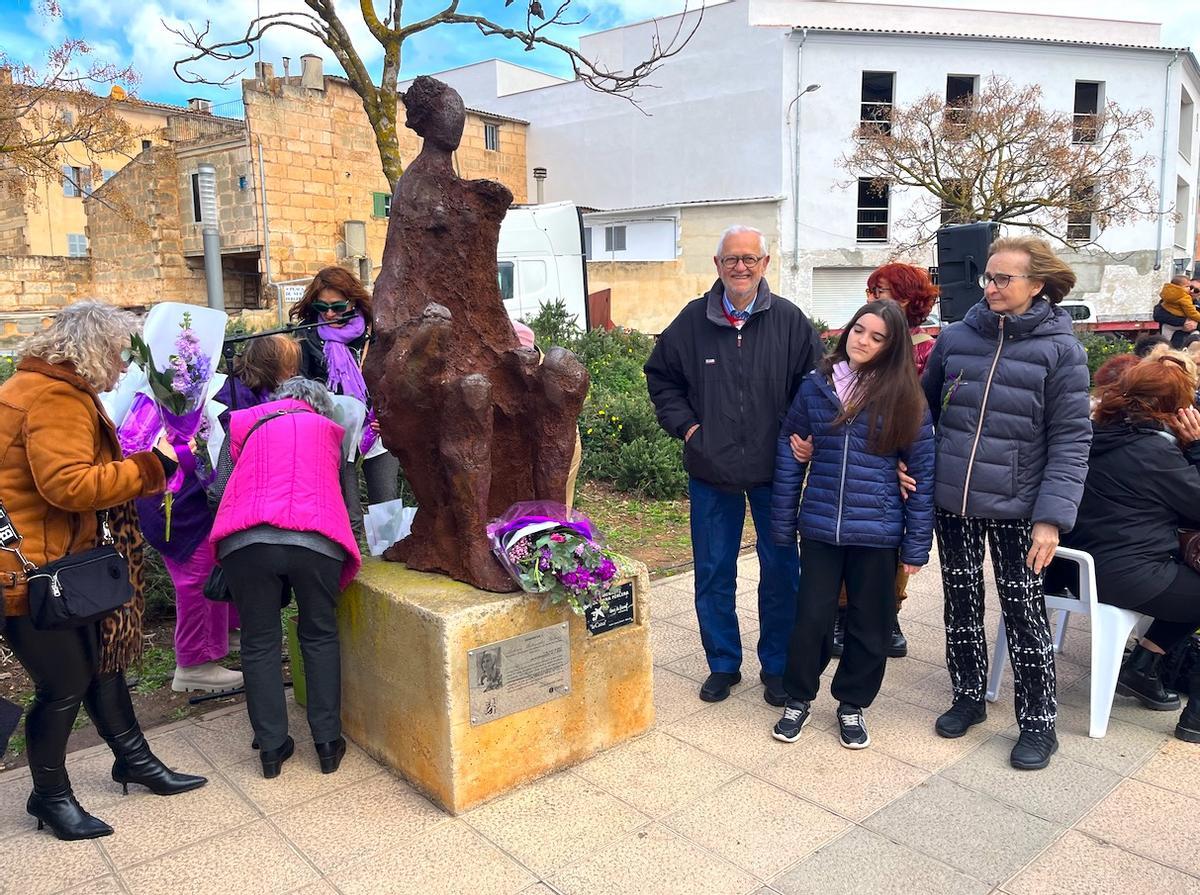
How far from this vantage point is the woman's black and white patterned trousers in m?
3.48

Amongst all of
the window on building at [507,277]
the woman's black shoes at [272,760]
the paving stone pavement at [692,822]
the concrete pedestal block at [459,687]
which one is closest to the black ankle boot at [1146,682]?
the paving stone pavement at [692,822]

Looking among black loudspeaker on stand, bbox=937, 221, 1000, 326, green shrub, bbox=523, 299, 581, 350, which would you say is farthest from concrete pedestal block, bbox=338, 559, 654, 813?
green shrub, bbox=523, 299, 581, 350

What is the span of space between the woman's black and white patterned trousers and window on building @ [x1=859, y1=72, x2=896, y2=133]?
2368 cm

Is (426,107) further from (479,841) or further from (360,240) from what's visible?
(360,240)

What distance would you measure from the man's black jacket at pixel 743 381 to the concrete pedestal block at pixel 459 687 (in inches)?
24.1

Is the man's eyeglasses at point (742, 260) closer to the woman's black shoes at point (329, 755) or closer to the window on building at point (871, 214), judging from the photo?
the woman's black shoes at point (329, 755)

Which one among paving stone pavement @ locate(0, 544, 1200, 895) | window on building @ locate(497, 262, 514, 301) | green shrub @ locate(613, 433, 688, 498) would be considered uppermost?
window on building @ locate(497, 262, 514, 301)

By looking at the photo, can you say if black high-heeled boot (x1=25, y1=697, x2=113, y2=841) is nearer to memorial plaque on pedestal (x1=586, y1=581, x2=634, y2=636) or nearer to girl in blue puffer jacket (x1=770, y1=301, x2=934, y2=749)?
memorial plaque on pedestal (x1=586, y1=581, x2=634, y2=636)

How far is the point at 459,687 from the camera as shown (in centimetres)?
309

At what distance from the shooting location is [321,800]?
3244mm

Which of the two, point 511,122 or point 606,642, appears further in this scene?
point 511,122

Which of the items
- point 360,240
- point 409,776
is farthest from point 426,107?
point 360,240

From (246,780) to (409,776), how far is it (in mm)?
621

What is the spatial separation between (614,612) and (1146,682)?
7.87 feet
